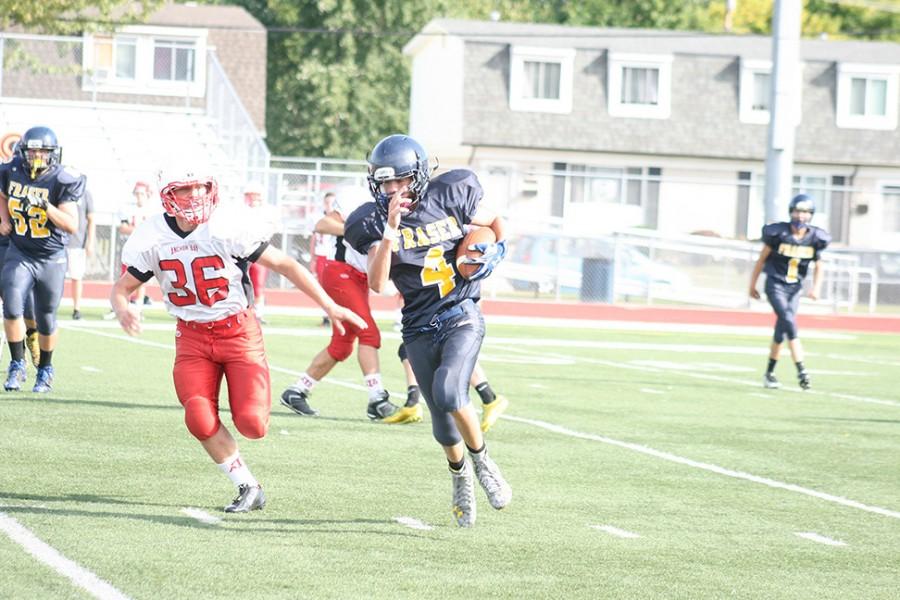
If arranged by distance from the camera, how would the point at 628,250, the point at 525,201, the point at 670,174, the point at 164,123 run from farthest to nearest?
1. the point at 670,174
2. the point at 525,201
3. the point at 164,123
4. the point at 628,250

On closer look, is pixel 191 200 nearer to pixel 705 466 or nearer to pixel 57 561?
pixel 57 561

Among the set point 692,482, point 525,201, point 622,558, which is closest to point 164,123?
point 525,201

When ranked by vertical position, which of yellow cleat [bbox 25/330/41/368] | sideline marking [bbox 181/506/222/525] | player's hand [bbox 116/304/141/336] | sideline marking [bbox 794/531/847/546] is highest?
player's hand [bbox 116/304/141/336]

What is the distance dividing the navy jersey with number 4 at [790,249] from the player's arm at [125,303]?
9.40 meters

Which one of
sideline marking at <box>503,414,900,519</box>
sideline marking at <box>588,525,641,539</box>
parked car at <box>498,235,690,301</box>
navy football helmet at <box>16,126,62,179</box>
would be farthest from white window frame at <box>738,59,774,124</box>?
sideline marking at <box>588,525,641,539</box>

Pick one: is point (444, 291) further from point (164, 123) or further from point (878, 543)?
point (164, 123)

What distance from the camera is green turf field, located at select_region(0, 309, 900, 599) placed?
238 inches

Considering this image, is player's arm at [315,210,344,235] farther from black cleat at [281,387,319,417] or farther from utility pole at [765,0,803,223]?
utility pole at [765,0,803,223]

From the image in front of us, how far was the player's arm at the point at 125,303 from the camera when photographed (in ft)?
23.3

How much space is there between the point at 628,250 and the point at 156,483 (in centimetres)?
2317

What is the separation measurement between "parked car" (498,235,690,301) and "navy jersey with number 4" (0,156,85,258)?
18886 millimetres

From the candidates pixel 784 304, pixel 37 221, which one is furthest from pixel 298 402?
pixel 784 304

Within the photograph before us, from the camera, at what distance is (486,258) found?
7.35m

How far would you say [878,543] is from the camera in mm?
7309
